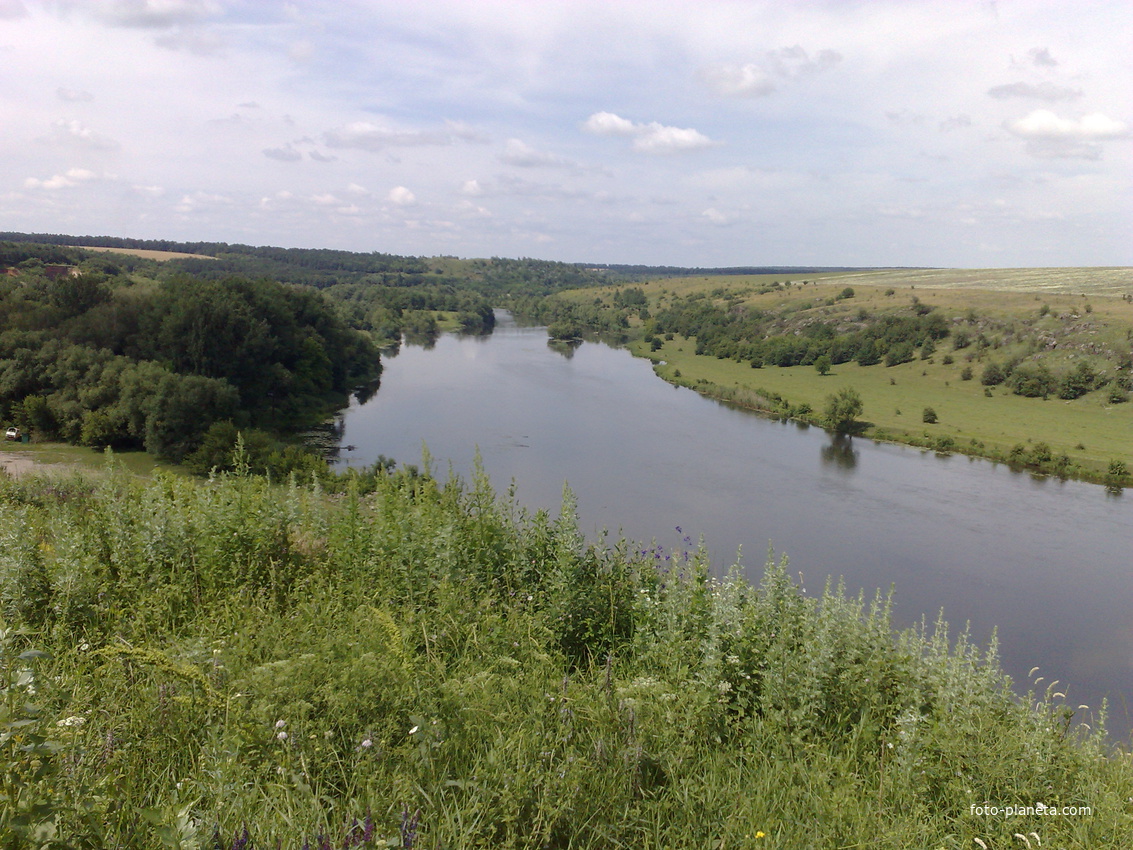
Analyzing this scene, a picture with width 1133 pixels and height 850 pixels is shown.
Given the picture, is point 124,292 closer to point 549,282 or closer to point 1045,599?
point 1045,599

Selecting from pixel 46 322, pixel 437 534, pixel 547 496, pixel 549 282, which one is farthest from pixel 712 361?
pixel 549 282

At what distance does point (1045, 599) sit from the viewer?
60.0 feet

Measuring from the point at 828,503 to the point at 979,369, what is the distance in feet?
106

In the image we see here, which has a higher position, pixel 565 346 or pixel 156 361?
pixel 156 361

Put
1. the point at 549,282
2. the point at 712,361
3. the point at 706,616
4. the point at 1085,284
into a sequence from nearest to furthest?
the point at 706,616 → the point at 712,361 → the point at 1085,284 → the point at 549,282

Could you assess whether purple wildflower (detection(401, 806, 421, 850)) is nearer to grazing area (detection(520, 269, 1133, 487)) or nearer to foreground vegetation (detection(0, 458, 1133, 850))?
foreground vegetation (detection(0, 458, 1133, 850))

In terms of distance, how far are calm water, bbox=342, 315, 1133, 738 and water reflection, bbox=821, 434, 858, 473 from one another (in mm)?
164

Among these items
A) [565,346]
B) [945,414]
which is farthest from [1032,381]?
[565,346]

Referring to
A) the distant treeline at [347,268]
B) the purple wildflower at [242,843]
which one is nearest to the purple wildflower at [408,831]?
the purple wildflower at [242,843]

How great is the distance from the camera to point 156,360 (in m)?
30.8

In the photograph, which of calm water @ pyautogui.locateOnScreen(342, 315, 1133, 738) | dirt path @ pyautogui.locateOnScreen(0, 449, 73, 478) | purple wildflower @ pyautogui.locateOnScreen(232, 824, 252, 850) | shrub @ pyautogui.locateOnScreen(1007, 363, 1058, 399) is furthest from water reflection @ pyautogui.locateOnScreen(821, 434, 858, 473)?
purple wildflower @ pyautogui.locateOnScreen(232, 824, 252, 850)

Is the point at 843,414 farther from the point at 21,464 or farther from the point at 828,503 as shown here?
the point at 21,464

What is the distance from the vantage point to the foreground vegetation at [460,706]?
1897 mm

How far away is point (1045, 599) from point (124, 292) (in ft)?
130
